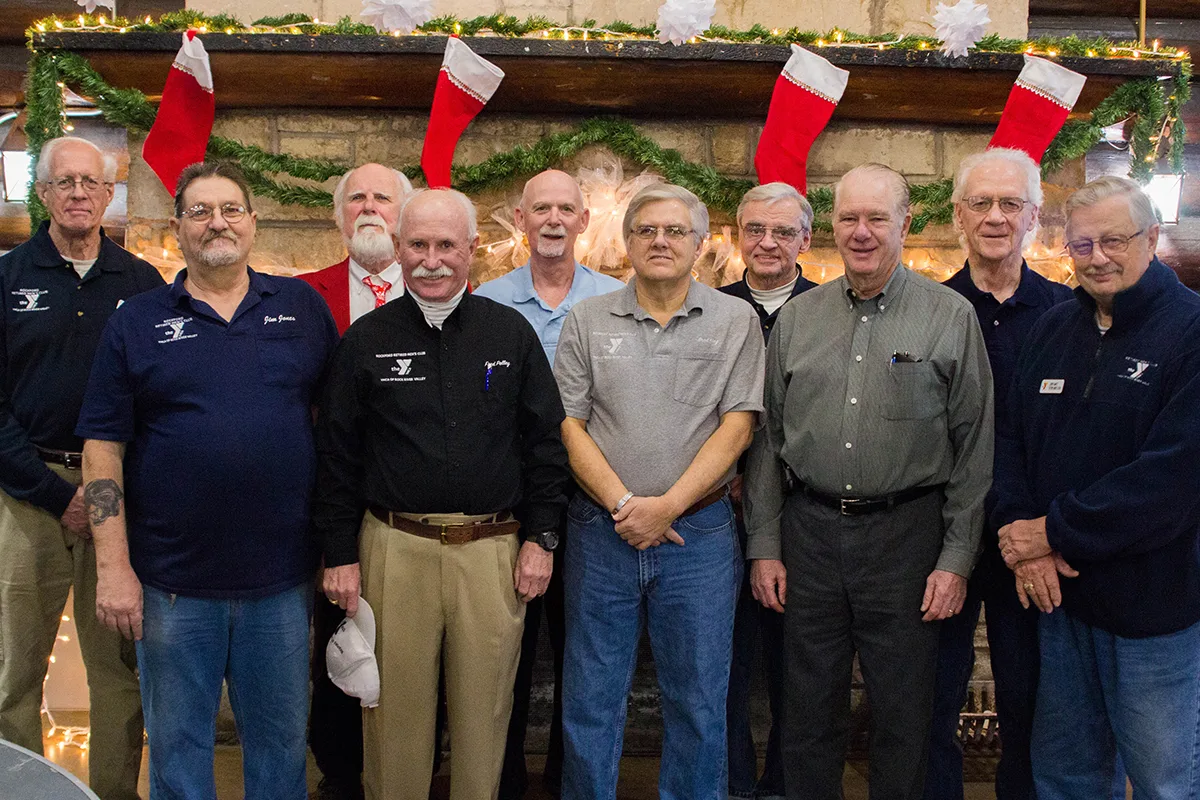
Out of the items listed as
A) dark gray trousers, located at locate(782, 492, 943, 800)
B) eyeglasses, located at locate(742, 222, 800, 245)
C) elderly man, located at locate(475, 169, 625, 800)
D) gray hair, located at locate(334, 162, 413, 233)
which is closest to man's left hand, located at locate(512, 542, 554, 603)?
elderly man, located at locate(475, 169, 625, 800)

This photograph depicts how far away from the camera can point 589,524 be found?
8.33ft

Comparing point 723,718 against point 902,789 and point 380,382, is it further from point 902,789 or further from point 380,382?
point 380,382

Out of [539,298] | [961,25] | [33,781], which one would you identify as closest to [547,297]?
[539,298]

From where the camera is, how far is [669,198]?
2.52m

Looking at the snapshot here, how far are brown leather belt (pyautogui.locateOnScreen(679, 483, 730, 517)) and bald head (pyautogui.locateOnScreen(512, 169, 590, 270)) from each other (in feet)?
3.19

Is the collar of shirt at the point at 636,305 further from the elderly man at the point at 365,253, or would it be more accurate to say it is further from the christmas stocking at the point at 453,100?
the christmas stocking at the point at 453,100

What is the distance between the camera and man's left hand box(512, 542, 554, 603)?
2.46 m

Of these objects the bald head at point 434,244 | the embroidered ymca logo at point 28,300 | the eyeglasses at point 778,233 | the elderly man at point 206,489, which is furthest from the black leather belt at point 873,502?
the embroidered ymca logo at point 28,300

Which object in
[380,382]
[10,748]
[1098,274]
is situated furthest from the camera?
[380,382]

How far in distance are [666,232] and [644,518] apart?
74 centimetres

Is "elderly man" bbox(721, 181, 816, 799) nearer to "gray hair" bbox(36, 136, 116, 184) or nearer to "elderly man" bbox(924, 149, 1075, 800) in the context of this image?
"elderly man" bbox(924, 149, 1075, 800)

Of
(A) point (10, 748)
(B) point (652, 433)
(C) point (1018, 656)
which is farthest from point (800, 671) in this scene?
(A) point (10, 748)

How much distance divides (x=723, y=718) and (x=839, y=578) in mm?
493

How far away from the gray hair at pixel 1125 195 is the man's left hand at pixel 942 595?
93 centimetres
